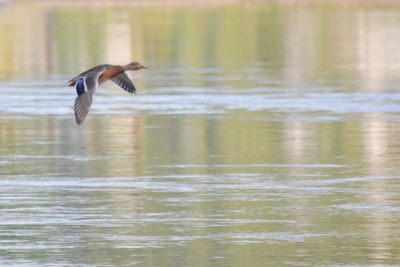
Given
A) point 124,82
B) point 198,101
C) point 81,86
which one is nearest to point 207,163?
point 124,82

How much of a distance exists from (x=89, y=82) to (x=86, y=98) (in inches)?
13.1

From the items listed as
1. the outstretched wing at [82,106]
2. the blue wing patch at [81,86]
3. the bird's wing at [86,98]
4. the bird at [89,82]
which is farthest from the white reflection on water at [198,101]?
the outstretched wing at [82,106]

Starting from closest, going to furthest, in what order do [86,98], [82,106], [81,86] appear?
1. [82,106]
2. [86,98]
3. [81,86]

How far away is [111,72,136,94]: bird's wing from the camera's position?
56.4ft

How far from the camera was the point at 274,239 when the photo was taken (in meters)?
14.1

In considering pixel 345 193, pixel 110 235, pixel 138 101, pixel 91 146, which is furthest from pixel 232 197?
pixel 138 101

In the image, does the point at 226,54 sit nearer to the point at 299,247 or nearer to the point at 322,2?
the point at 299,247

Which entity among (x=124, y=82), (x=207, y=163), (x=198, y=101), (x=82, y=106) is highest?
(x=124, y=82)

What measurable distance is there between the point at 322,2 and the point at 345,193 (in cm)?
7852

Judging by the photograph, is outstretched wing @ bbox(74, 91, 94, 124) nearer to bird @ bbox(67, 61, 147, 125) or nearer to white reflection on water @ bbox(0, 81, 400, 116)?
bird @ bbox(67, 61, 147, 125)

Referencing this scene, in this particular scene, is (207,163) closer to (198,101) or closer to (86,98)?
(86,98)

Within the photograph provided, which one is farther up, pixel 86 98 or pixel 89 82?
pixel 89 82

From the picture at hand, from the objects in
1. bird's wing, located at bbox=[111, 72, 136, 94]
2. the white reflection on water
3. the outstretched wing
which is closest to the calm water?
the white reflection on water

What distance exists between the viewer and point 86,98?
621 inches
